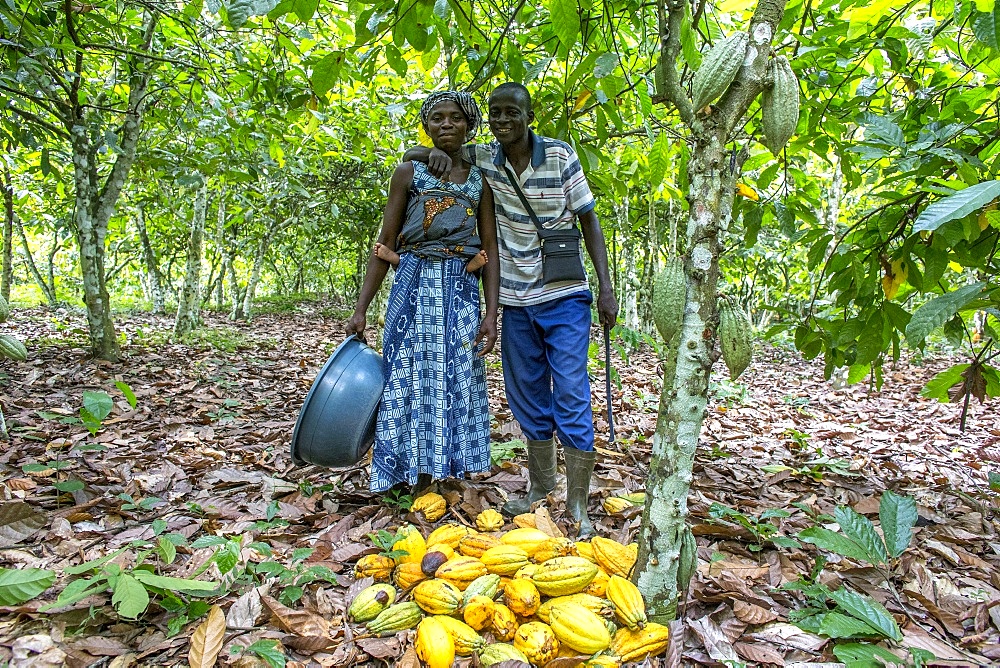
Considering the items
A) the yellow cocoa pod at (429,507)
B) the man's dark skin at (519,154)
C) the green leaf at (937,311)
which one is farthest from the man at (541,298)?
the green leaf at (937,311)

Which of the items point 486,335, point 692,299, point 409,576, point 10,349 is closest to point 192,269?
point 10,349

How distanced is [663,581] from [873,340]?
1.25 metres

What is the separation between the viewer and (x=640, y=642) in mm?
1397

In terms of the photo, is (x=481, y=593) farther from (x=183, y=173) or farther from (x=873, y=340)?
(x=183, y=173)

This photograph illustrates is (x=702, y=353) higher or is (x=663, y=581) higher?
(x=702, y=353)

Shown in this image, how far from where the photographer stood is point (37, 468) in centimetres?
221

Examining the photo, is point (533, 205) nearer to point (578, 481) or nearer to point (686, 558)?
point (578, 481)

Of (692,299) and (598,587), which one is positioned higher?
(692,299)

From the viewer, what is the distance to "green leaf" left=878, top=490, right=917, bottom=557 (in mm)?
1584

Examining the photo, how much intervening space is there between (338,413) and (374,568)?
24.2 inches

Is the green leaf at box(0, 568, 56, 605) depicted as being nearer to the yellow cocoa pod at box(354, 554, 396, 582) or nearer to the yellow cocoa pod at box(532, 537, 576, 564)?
the yellow cocoa pod at box(354, 554, 396, 582)

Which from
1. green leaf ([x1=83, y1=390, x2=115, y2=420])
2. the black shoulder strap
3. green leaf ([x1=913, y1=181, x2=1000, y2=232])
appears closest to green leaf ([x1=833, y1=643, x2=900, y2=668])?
green leaf ([x1=913, y1=181, x2=1000, y2=232])

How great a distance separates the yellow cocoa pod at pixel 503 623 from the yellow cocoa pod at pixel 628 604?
25 centimetres

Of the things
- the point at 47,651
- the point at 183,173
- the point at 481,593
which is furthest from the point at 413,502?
the point at 183,173
